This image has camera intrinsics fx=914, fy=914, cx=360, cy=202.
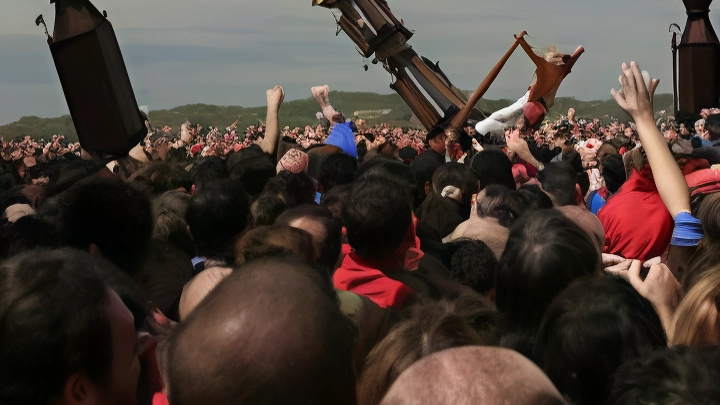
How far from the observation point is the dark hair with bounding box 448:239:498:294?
4520mm

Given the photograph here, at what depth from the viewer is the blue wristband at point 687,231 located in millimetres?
4316

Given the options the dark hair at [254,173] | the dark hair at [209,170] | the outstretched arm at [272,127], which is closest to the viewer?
the dark hair at [254,173]

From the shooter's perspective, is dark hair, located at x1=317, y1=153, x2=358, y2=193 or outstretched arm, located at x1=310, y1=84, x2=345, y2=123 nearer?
dark hair, located at x1=317, y1=153, x2=358, y2=193

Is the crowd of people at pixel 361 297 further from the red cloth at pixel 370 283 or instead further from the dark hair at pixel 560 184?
the dark hair at pixel 560 184

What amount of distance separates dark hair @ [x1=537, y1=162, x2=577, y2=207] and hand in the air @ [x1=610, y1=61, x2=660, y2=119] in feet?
8.15

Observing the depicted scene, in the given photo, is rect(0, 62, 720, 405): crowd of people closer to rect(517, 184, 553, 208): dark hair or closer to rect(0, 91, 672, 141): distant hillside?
rect(517, 184, 553, 208): dark hair

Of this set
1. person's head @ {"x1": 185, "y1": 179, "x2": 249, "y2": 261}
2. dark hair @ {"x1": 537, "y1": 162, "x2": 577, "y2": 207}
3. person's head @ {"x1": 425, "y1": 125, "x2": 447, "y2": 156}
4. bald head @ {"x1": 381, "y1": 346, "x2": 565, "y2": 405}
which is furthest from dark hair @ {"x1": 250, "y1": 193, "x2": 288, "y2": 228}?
person's head @ {"x1": 425, "y1": 125, "x2": 447, "y2": 156}

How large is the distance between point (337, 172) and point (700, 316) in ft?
16.5

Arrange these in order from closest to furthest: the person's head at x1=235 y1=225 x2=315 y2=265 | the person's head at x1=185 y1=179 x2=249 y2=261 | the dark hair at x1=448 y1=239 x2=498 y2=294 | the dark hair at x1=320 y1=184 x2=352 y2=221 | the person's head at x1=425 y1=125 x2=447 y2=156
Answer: the person's head at x1=235 y1=225 x2=315 y2=265 < the dark hair at x1=448 y1=239 x2=498 y2=294 < the person's head at x1=185 y1=179 x2=249 y2=261 < the dark hair at x1=320 y1=184 x2=352 y2=221 < the person's head at x1=425 y1=125 x2=447 y2=156

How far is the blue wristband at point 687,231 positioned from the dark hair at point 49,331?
2993 mm

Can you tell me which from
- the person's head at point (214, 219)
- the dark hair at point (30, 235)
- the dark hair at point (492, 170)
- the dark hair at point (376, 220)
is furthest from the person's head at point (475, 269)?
the dark hair at point (492, 170)

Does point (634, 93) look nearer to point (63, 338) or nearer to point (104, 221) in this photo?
point (104, 221)

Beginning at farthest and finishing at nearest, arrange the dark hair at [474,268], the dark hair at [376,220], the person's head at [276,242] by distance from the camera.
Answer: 1. the dark hair at [474,268]
2. the dark hair at [376,220]
3. the person's head at [276,242]

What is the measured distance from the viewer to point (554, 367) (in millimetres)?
2641
